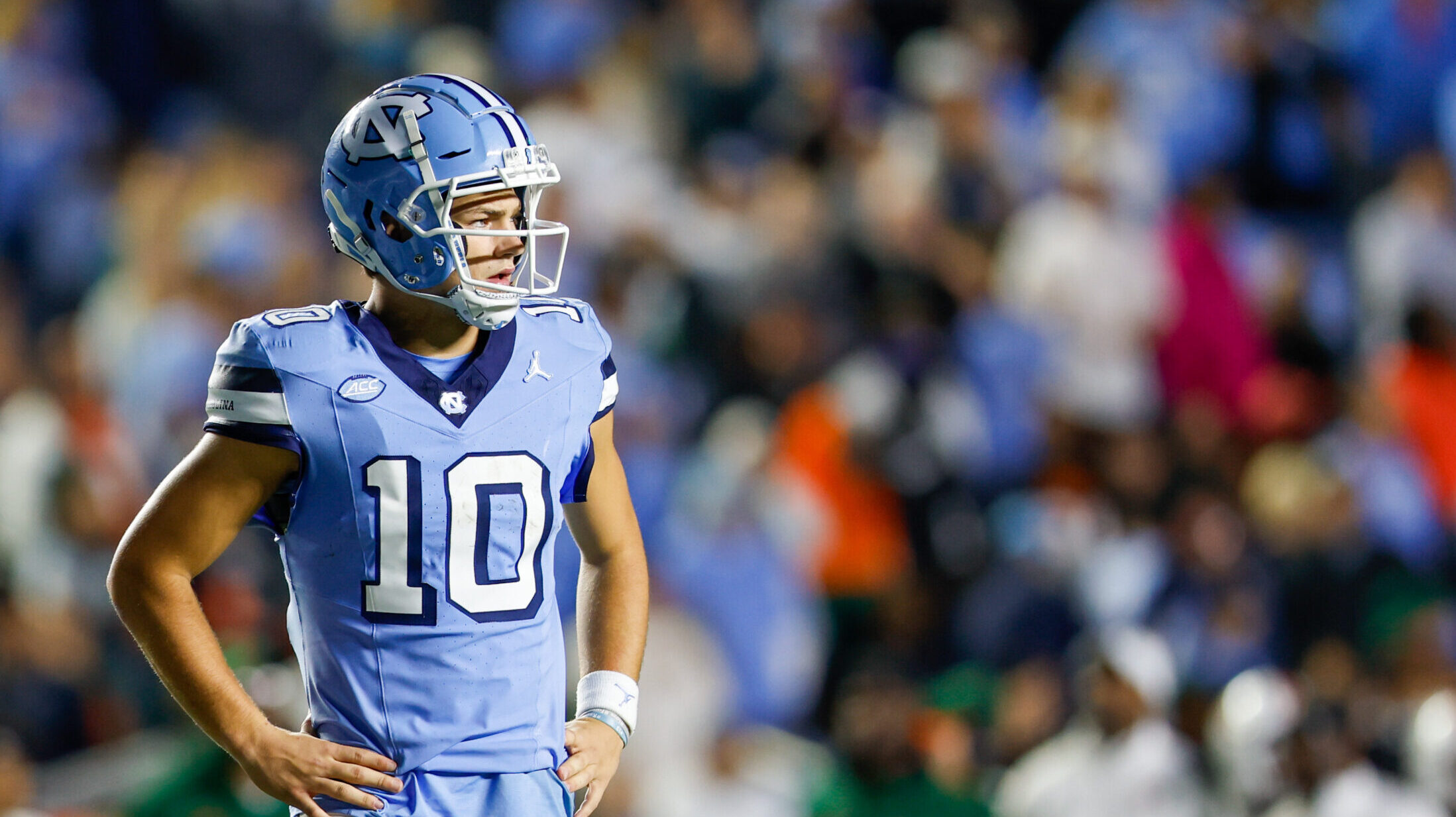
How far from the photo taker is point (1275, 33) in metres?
9.33

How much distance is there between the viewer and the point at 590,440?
311 cm

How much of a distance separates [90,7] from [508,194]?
933 cm

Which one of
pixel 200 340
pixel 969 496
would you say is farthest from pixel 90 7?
pixel 969 496

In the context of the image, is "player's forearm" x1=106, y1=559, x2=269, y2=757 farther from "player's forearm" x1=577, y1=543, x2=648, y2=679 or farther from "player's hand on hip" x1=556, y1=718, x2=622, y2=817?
"player's forearm" x1=577, y1=543, x2=648, y2=679

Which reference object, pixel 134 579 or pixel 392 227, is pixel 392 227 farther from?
pixel 134 579

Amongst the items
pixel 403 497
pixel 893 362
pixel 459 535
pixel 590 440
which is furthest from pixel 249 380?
pixel 893 362

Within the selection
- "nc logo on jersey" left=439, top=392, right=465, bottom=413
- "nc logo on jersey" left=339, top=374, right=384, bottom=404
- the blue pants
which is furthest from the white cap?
"nc logo on jersey" left=339, top=374, right=384, bottom=404

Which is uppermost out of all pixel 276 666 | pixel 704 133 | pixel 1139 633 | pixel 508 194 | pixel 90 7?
pixel 90 7

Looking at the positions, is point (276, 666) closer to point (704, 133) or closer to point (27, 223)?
point (704, 133)

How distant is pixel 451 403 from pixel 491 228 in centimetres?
29

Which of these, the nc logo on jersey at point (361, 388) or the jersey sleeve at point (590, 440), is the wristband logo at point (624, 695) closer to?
the jersey sleeve at point (590, 440)

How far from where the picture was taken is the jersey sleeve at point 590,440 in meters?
3.08

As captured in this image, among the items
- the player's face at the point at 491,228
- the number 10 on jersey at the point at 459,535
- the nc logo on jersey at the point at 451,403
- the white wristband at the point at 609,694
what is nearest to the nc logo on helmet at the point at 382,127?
the player's face at the point at 491,228

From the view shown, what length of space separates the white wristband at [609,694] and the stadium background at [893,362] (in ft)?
7.55
